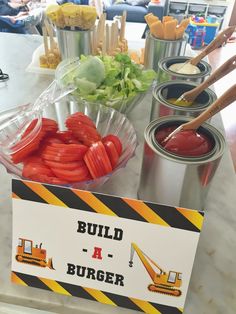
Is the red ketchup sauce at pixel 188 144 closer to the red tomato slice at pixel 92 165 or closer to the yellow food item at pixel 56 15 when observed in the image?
the red tomato slice at pixel 92 165

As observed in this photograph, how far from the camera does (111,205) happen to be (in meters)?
0.45

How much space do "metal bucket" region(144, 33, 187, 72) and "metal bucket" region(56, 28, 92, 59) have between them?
0.19m

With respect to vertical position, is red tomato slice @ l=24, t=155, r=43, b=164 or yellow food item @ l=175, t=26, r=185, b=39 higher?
yellow food item @ l=175, t=26, r=185, b=39

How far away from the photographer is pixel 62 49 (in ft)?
3.51

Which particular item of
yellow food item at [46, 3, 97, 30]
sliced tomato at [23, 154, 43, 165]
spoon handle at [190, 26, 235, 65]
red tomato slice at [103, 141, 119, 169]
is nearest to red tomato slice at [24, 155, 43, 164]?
sliced tomato at [23, 154, 43, 165]

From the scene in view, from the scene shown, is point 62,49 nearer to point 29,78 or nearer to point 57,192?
point 29,78

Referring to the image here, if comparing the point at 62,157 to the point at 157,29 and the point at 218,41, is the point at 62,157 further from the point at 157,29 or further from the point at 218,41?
the point at 157,29

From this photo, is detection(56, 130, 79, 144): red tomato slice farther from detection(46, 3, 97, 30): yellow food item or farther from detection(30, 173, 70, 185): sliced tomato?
detection(46, 3, 97, 30): yellow food item

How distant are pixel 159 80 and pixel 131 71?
8 cm

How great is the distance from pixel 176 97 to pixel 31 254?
458 millimetres

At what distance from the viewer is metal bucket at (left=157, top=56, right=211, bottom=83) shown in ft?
2.56

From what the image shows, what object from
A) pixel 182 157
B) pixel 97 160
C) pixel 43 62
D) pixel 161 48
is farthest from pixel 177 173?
pixel 43 62

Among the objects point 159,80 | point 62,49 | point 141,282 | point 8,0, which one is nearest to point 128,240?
point 141,282

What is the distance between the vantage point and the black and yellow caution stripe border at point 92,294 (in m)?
0.47
